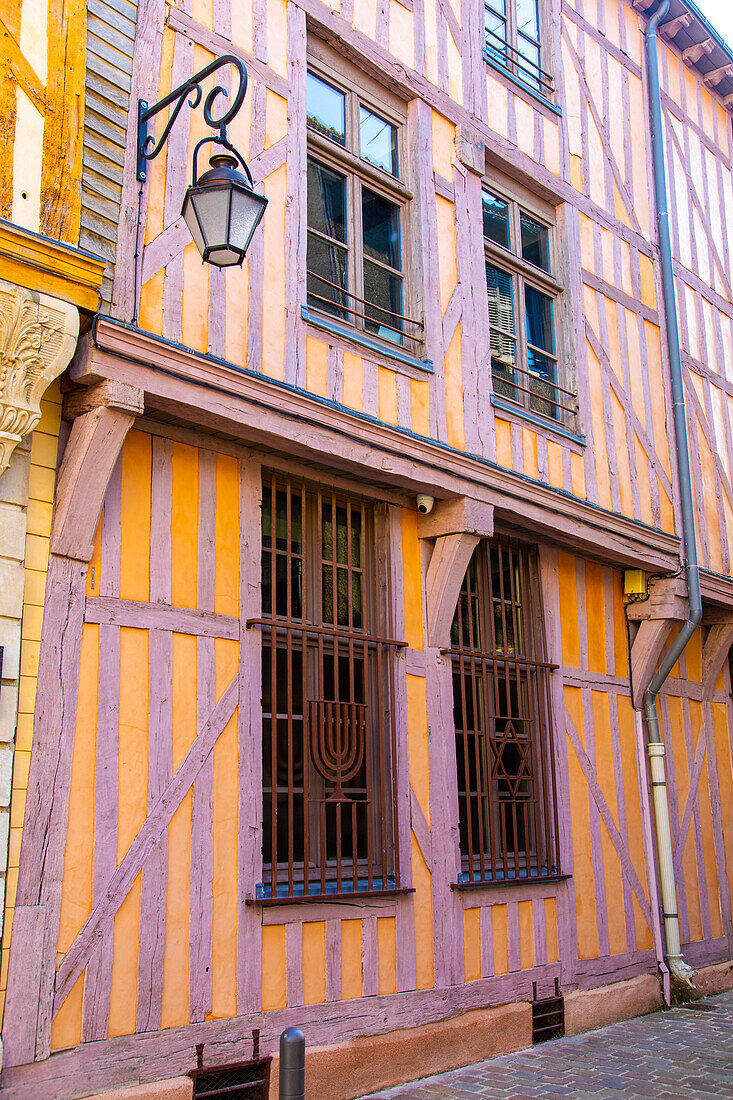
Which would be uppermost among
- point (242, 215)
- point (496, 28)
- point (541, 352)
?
point (496, 28)

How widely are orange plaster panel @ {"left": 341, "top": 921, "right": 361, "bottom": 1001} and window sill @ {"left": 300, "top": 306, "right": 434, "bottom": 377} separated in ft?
9.94

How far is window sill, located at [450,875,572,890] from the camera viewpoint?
592 centimetres

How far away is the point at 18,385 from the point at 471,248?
3.63m

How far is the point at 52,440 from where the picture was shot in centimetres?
446

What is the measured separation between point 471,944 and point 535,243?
4890 millimetres

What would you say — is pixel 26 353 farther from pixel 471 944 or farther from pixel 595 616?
pixel 595 616

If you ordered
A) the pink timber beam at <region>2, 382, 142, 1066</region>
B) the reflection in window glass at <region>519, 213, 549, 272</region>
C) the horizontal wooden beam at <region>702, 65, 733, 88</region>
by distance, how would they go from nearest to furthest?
the pink timber beam at <region>2, 382, 142, 1066</region> < the reflection in window glass at <region>519, 213, 549, 272</region> < the horizontal wooden beam at <region>702, 65, 733, 88</region>

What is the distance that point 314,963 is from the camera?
16.6 ft

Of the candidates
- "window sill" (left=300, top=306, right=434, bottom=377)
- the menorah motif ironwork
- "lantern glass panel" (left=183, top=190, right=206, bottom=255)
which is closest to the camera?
"lantern glass panel" (left=183, top=190, right=206, bottom=255)

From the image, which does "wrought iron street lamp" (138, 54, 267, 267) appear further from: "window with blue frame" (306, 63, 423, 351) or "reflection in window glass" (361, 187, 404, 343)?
"reflection in window glass" (361, 187, 404, 343)

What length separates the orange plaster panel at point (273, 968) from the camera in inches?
191

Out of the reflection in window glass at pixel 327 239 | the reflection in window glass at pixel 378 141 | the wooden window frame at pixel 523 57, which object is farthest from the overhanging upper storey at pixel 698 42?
the reflection in window glass at pixel 327 239

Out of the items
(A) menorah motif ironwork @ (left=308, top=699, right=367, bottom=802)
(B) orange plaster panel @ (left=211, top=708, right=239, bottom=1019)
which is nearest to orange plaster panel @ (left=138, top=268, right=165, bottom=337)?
(B) orange plaster panel @ (left=211, top=708, right=239, bottom=1019)

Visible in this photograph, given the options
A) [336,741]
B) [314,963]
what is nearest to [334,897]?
[314,963]
